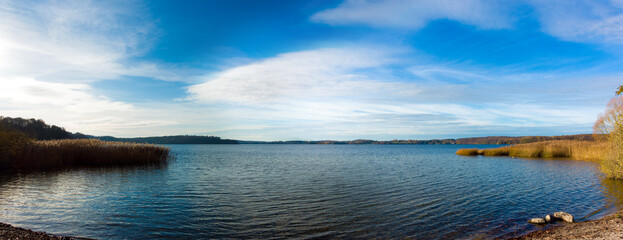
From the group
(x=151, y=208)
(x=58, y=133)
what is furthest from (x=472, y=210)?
(x=58, y=133)

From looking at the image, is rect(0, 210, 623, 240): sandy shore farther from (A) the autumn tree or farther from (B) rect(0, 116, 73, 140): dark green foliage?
(B) rect(0, 116, 73, 140): dark green foliage

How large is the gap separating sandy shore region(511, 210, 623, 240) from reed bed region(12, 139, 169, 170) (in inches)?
1420

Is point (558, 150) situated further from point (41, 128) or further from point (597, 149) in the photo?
point (41, 128)

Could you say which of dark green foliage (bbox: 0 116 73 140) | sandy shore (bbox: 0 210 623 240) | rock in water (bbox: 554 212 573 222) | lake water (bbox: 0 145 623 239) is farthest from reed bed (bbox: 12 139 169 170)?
dark green foliage (bbox: 0 116 73 140)

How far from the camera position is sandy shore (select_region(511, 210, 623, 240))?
984 cm

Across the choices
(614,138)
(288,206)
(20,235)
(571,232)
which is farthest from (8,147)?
(614,138)

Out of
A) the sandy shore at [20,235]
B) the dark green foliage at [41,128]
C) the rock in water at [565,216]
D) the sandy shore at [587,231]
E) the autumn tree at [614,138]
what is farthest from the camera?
the dark green foliage at [41,128]

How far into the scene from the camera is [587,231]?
10562mm

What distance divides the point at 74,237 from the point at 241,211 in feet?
19.5

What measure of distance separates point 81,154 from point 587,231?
3921 centimetres

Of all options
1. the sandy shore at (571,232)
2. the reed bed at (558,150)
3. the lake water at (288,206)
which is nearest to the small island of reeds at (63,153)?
the lake water at (288,206)

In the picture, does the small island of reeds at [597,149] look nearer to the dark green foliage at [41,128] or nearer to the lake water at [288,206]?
the lake water at [288,206]

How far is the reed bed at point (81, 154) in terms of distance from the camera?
92.0 feet

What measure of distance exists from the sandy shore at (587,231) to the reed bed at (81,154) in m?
36.1
